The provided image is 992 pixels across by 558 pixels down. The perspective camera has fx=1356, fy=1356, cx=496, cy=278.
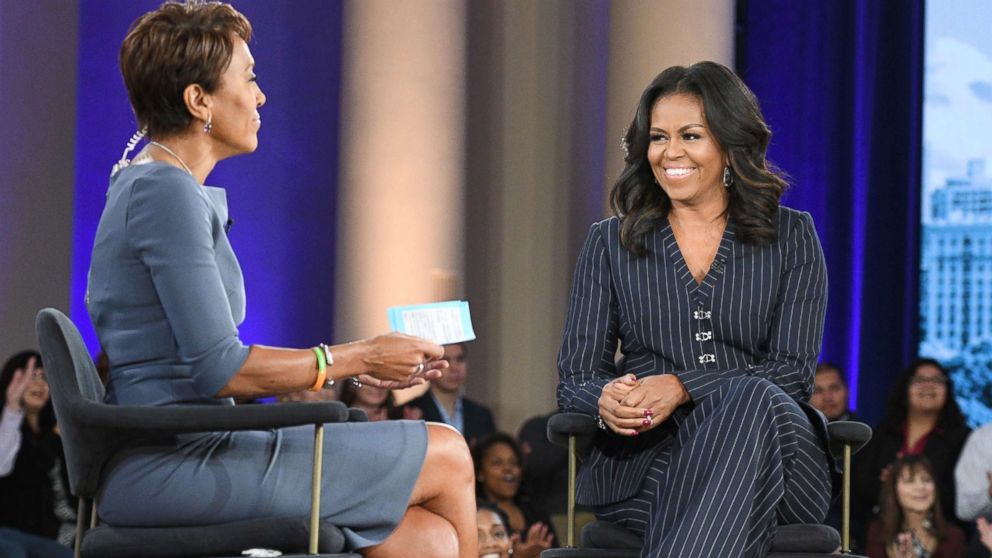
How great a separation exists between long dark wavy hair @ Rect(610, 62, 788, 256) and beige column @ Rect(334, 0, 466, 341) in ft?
11.9

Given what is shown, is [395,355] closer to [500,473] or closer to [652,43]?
[500,473]

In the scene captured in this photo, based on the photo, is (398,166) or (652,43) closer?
(652,43)

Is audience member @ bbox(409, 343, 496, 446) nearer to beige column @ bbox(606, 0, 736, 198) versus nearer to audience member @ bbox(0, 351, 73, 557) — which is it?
beige column @ bbox(606, 0, 736, 198)

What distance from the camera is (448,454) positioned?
2.10 m

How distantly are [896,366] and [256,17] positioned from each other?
135 inches

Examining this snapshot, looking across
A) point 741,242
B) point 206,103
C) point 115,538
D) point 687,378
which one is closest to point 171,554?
point 115,538

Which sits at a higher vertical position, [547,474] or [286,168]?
[286,168]

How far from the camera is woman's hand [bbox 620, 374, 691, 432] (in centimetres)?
245

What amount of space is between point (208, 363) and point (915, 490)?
3.47 m

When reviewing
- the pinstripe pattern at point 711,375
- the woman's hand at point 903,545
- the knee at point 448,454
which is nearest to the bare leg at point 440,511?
the knee at point 448,454

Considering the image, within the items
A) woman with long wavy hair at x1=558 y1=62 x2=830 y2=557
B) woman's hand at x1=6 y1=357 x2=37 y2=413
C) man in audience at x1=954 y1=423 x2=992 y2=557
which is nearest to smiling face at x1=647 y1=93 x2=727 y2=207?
woman with long wavy hair at x1=558 y1=62 x2=830 y2=557

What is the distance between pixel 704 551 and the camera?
2.21 meters

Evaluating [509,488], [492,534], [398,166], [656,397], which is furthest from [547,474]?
[656,397]

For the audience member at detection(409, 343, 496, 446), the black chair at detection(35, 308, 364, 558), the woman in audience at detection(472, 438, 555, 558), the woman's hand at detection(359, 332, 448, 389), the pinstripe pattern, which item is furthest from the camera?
the audience member at detection(409, 343, 496, 446)
